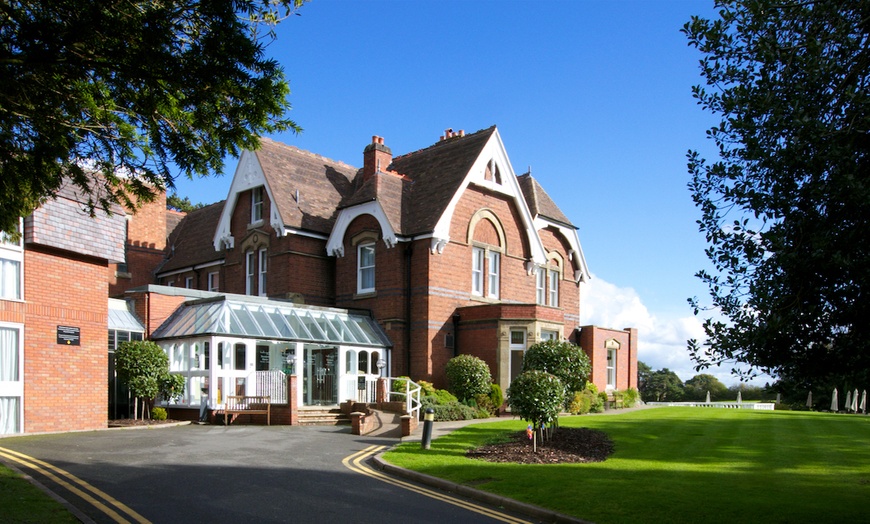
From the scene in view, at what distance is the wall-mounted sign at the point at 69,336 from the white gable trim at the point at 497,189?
12.8 m

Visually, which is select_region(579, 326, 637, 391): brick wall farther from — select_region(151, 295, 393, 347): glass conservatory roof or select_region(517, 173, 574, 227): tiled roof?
select_region(151, 295, 393, 347): glass conservatory roof

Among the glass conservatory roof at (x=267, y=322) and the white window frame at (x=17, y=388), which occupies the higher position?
the glass conservatory roof at (x=267, y=322)

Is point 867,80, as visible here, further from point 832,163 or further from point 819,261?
point 819,261

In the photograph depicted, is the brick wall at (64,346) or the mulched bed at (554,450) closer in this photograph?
the mulched bed at (554,450)

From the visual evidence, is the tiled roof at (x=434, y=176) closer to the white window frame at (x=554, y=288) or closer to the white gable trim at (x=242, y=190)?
the white gable trim at (x=242, y=190)

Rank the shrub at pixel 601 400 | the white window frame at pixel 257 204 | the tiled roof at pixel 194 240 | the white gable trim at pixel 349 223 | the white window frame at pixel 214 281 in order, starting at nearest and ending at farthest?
1. the white gable trim at pixel 349 223
2. the shrub at pixel 601 400
3. the white window frame at pixel 257 204
4. the white window frame at pixel 214 281
5. the tiled roof at pixel 194 240

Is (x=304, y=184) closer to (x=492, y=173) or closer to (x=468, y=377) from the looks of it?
(x=492, y=173)

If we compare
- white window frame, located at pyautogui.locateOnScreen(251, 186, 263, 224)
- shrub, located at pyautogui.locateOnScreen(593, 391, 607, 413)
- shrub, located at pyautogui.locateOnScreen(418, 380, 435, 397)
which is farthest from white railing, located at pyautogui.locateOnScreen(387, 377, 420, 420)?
white window frame, located at pyautogui.locateOnScreen(251, 186, 263, 224)

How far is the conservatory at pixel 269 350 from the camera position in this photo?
24500 millimetres

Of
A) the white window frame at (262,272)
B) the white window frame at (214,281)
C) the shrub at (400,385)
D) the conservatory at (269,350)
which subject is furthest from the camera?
the white window frame at (214,281)

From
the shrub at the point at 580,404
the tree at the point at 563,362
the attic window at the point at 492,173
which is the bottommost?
the shrub at the point at 580,404

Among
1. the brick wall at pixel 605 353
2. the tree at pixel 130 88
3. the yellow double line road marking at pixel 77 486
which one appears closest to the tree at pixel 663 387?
the brick wall at pixel 605 353

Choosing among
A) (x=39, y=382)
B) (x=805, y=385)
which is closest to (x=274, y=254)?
(x=39, y=382)

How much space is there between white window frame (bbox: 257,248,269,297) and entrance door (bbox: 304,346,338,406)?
5.62m
